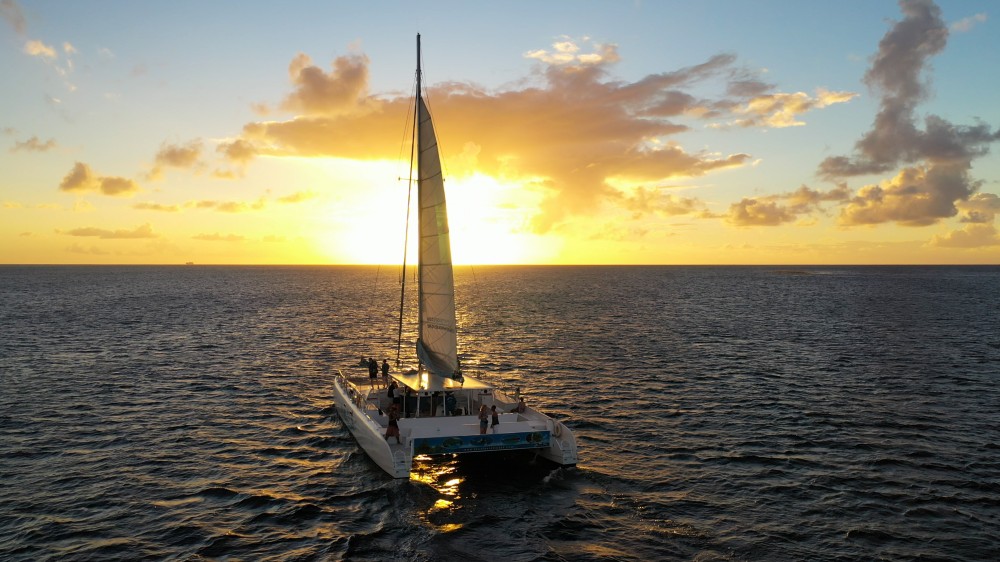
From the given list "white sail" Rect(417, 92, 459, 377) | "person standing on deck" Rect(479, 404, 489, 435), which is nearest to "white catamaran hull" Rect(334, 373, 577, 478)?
"person standing on deck" Rect(479, 404, 489, 435)

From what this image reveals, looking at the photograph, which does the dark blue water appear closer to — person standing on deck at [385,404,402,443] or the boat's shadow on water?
the boat's shadow on water

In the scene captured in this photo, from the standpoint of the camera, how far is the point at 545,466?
84.7 feet

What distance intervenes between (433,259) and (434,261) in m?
0.12

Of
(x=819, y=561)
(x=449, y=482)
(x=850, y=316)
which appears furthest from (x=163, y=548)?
(x=850, y=316)

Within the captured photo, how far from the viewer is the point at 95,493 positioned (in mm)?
23328

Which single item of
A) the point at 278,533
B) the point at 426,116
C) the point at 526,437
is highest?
the point at 426,116

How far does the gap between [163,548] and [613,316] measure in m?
81.8

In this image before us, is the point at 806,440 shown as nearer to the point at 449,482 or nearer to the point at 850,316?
the point at 449,482

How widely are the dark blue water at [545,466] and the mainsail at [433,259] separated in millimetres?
6224

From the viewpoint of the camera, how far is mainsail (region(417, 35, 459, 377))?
30172mm

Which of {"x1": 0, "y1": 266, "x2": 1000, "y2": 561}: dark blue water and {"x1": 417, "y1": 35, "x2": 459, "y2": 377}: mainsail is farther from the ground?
{"x1": 417, "y1": 35, "x2": 459, "y2": 377}: mainsail

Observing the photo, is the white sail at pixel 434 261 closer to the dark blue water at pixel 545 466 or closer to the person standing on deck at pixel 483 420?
the dark blue water at pixel 545 466

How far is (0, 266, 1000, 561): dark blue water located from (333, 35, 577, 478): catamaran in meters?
1.33

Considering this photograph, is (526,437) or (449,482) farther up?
(526,437)
